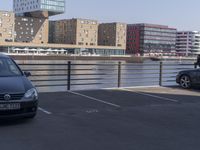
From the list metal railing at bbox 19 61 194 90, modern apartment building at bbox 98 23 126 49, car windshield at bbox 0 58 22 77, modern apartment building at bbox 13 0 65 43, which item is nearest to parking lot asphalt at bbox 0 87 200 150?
car windshield at bbox 0 58 22 77

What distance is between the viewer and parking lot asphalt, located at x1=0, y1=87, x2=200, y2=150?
6.73 metres

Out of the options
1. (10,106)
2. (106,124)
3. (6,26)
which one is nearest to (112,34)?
(6,26)

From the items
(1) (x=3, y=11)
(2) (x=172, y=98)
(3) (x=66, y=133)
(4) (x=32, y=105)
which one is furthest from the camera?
(1) (x=3, y=11)

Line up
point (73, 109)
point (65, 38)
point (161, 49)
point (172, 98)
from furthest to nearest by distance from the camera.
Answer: point (65, 38) < point (161, 49) < point (172, 98) < point (73, 109)

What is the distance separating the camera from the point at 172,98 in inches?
525

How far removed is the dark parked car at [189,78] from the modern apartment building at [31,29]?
121 meters

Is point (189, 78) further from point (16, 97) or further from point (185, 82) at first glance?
point (16, 97)

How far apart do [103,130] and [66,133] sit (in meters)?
0.76

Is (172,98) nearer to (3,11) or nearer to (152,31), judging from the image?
(152,31)

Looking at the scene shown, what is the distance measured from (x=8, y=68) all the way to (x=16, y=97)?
1386 millimetres

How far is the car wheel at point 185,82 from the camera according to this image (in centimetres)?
1650

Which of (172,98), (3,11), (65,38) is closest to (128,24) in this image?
(65,38)

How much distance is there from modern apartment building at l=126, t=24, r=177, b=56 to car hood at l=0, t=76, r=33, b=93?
8535cm

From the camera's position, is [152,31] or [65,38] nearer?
[152,31]
